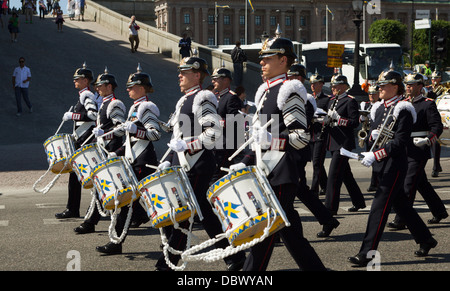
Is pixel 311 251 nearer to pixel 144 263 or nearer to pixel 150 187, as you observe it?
pixel 150 187

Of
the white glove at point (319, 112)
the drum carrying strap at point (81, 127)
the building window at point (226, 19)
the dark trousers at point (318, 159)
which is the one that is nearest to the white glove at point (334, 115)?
the white glove at point (319, 112)

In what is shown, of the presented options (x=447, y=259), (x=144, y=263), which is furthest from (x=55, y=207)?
(x=447, y=259)

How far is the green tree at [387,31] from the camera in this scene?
311 ft

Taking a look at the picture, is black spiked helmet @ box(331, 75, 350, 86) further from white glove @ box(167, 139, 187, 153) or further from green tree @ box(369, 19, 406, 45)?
green tree @ box(369, 19, 406, 45)

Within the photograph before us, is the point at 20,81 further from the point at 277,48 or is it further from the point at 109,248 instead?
the point at 277,48

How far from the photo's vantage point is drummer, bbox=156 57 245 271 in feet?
20.7

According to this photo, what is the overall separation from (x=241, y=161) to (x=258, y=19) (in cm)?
11747

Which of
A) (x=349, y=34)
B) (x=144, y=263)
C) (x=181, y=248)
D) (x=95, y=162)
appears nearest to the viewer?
(x=181, y=248)

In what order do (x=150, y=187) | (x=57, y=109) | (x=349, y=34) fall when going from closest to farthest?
(x=150, y=187) → (x=57, y=109) → (x=349, y=34)

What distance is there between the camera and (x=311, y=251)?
5.44m

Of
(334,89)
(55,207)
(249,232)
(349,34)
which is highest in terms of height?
(349,34)

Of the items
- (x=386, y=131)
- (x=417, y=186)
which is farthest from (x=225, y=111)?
(x=386, y=131)

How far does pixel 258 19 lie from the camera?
397ft
